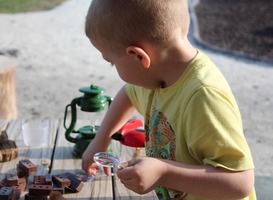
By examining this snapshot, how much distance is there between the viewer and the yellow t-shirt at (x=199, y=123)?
1.32 meters

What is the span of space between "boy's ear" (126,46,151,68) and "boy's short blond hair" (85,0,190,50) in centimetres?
2

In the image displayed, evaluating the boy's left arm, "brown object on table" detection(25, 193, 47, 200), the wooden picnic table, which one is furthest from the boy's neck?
"brown object on table" detection(25, 193, 47, 200)

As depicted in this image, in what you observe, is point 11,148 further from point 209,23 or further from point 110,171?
point 209,23

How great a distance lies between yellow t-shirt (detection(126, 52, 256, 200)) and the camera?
132 centimetres

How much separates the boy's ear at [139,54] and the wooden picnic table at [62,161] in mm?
471

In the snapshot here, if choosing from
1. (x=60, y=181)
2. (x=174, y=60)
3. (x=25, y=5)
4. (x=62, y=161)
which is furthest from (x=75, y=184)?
(x=25, y=5)

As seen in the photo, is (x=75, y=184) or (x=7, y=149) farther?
(x=7, y=149)

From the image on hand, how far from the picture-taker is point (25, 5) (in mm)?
11789

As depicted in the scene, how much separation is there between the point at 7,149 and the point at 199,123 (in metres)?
0.86

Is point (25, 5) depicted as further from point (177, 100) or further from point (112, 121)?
point (177, 100)

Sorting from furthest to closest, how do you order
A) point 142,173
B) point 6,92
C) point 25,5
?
point 25,5 → point 6,92 → point 142,173

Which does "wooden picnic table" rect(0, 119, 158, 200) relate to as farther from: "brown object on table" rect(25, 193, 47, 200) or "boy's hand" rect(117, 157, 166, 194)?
"boy's hand" rect(117, 157, 166, 194)

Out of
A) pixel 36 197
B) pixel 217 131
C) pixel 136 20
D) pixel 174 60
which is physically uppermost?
pixel 136 20

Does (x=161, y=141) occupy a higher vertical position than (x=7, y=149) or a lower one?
higher
